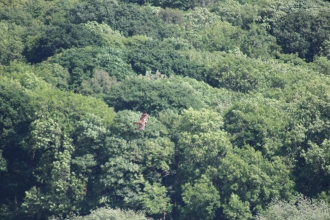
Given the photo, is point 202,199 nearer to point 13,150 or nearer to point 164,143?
point 164,143

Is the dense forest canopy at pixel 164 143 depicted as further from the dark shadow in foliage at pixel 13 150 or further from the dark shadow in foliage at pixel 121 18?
the dark shadow in foliage at pixel 121 18

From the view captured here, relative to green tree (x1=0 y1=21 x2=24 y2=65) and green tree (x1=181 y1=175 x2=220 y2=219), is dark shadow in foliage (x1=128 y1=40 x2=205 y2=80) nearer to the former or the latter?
green tree (x1=0 y1=21 x2=24 y2=65)

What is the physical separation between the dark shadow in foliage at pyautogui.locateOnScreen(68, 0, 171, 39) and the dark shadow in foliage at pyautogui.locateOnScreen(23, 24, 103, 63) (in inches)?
275

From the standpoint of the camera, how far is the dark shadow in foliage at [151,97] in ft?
326

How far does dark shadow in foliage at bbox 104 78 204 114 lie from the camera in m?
99.2

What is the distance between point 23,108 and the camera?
92938 millimetres

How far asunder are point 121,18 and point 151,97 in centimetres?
3038

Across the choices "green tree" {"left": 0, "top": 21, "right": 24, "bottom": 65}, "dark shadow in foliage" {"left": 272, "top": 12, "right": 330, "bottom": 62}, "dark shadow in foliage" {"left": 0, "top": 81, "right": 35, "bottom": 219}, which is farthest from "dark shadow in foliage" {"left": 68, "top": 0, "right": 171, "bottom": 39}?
"dark shadow in foliage" {"left": 0, "top": 81, "right": 35, "bottom": 219}

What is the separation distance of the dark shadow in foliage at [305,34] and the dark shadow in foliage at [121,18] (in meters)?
13.4

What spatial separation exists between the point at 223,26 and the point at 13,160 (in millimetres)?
40587

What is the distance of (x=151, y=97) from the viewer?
326ft

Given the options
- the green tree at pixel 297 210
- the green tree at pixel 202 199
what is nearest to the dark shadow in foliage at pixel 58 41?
the green tree at pixel 202 199

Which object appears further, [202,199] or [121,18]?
[121,18]

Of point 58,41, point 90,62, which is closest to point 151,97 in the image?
point 90,62
